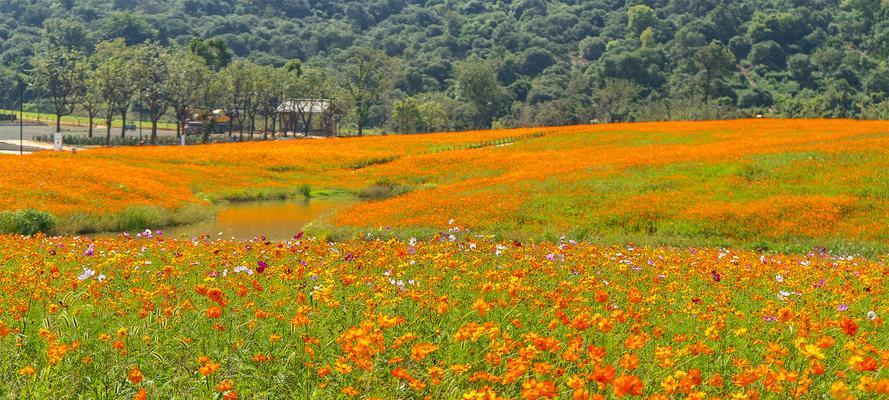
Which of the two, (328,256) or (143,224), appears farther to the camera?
(143,224)

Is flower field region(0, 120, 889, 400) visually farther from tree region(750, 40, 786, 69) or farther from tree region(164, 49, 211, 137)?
tree region(750, 40, 786, 69)

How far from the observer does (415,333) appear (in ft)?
20.7

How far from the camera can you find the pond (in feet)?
86.9

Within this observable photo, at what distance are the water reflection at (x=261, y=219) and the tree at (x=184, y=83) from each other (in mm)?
58686

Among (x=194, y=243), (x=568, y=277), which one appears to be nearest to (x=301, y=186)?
(x=194, y=243)

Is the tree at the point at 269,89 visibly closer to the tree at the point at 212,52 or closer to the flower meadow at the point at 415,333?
the tree at the point at 212,52

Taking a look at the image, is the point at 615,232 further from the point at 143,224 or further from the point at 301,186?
the point at 301,186

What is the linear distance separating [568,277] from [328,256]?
3.09 metres

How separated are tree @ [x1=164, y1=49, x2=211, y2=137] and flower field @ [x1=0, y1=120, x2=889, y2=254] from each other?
43.6 metres

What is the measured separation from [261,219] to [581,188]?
44.0ft

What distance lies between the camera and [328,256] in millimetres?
9539

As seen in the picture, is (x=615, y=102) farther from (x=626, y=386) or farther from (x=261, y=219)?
(x=626, y=386)

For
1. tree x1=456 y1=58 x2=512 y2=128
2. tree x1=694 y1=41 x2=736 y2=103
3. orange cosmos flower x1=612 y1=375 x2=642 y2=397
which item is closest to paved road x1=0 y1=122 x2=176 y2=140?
tree x1=456 y1=58 x2=512 y2=128

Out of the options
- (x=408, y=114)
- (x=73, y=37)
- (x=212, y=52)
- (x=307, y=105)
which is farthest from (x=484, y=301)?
(x=73, y=37)
